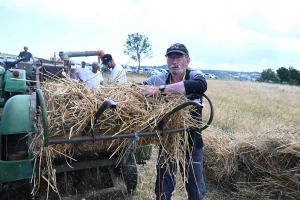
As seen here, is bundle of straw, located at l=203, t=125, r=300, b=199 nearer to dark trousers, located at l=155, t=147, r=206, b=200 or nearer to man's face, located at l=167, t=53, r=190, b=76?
dark trousers, located at l=155, t=147, r=206, b=200

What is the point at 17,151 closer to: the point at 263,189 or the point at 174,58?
the point at 174,58

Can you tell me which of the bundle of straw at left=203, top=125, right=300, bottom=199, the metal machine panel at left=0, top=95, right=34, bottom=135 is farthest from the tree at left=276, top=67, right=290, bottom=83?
the metal machine panel at left=0, top=95, right=34, bottom=135

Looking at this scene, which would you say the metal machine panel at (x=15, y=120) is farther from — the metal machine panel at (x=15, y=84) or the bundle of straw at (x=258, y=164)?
the bundle of straw at (x=258, y=164)

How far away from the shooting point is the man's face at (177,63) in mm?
2684

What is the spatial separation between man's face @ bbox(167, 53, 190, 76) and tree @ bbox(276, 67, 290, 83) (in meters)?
56.6

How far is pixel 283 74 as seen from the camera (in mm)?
54625

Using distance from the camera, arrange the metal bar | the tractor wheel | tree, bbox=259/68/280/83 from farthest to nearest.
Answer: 1. tree, bbox=259/68/280/83
2. the tractor wheel
3. the metal bar

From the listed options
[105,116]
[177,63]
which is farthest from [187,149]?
[105,116]

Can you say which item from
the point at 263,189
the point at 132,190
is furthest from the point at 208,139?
the point at 132,190

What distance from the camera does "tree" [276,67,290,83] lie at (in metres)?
53.2

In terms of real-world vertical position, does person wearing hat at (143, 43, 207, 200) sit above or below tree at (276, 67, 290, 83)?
below

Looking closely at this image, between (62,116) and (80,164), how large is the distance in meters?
0.70

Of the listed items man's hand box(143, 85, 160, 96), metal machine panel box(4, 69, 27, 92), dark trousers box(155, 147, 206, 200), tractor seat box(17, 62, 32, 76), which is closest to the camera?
man's hand box(143, 85, 160, 96)

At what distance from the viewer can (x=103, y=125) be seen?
6.29ft
